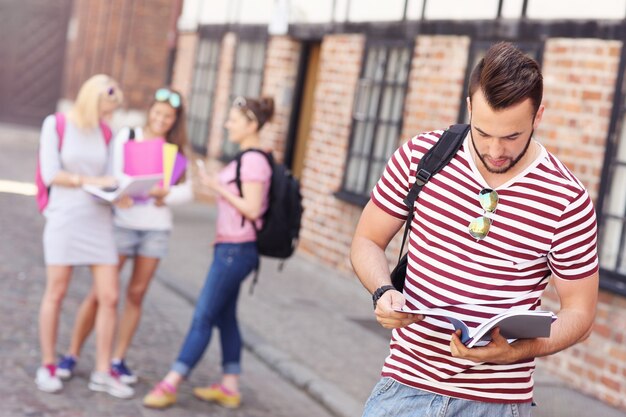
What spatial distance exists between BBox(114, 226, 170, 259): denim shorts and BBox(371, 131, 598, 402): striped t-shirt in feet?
12.0

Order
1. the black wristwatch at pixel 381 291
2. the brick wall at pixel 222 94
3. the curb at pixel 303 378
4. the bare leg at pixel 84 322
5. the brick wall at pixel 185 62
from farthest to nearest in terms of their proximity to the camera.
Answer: the brick wall at pixel 185 62, the brick wall at pixel 222 94, the curb at pixel 303 378, the bare leg at pixel 84 322, the black wristwatch at pixel 381 291

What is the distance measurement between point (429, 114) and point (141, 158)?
17.1 ft

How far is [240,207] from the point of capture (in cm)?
648

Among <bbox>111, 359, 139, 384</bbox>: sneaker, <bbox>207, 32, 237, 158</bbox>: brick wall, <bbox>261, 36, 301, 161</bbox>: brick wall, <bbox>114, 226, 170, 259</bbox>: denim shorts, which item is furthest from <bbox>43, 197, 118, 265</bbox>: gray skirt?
<bbox>207, 32, 237, 158</bbox>: brick wall

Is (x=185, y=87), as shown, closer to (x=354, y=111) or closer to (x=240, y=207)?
(x=354, y=111)

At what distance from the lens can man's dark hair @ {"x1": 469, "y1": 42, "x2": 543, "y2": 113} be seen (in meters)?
2.93

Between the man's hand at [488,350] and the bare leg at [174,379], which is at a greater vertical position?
the man's hand at [488,350]

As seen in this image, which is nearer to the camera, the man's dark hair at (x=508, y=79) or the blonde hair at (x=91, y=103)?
the man's dark hair at (x=508, y=79)

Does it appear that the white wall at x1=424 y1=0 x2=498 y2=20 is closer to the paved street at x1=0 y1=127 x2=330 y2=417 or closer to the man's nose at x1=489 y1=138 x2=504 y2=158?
the paved street at x1=0 y1=127 x2=330 y2=417

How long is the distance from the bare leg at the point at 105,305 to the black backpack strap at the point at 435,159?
12.1 feet

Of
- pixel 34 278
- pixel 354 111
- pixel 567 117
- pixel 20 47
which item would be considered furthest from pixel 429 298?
pixel 20 47

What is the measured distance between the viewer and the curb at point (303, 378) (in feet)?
23.1

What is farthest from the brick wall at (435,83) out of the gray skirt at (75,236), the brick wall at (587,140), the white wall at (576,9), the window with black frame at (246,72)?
the gray skirt at (75,236)

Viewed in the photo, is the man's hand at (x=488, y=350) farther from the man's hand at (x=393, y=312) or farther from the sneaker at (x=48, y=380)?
the sneaker at (x=48, y=380)
